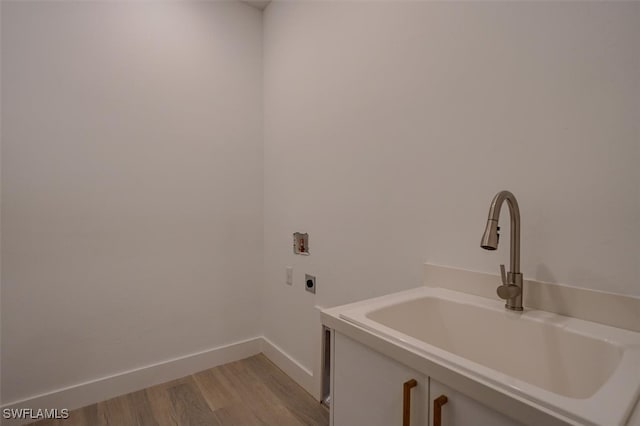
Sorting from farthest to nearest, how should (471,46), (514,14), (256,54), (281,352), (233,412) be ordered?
1. (256,54)
2. (281,352)
3. (233,412)
4. (471,46)
5. (514,14)

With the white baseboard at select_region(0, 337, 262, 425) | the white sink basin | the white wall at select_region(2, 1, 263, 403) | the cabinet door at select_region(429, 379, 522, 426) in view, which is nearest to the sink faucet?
the white sink basin

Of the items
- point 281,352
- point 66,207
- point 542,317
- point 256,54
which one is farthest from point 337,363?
point 256,54

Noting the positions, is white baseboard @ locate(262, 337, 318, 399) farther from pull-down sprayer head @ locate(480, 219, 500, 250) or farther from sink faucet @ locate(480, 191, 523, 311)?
pull-down sprayer head @ locate(480, 219, 500, 250)

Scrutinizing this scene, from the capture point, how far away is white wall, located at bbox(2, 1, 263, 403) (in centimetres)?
165

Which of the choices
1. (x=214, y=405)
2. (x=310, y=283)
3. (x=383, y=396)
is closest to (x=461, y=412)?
(x=383, y=396)

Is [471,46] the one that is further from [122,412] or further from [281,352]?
[122,412]

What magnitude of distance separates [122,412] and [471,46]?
7.86 feet

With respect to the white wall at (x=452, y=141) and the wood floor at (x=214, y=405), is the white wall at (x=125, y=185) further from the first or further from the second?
the white wall at (x=452, y=141)

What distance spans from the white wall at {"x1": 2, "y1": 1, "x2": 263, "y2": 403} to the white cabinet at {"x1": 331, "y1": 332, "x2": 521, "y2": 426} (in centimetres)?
155

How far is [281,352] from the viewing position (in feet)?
7.18

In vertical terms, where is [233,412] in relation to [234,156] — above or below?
below

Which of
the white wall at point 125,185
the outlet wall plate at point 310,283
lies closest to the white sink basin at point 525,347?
the outlet wall plate at point 310,283

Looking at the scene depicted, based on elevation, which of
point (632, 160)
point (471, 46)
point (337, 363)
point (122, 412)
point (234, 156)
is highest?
point (471, 46)

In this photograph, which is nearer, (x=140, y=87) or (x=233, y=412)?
(x=233, y=412)
